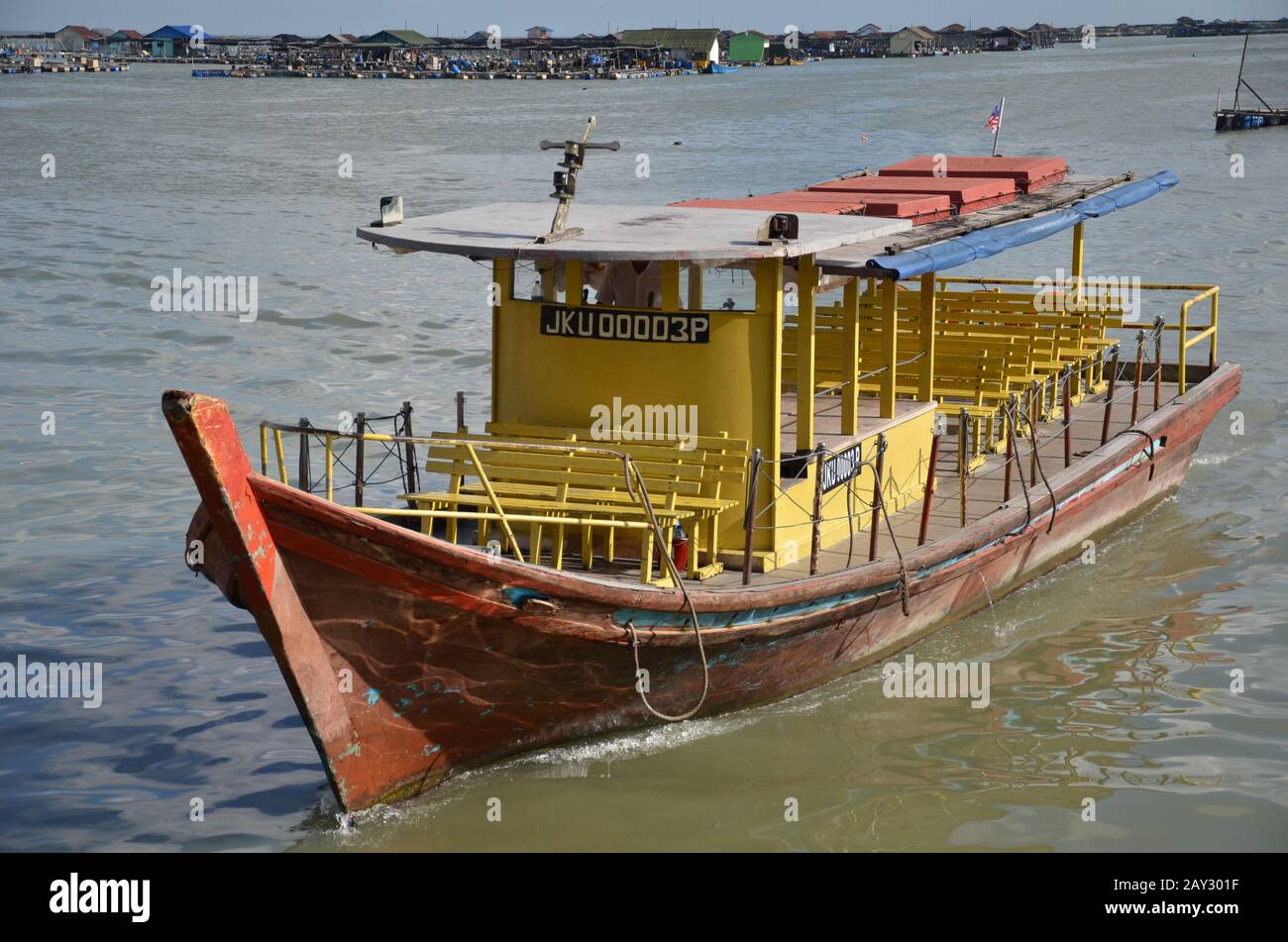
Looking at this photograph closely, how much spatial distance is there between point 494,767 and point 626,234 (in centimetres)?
341

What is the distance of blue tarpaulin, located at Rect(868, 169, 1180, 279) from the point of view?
977cm

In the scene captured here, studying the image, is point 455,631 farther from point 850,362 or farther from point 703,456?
point 850,362

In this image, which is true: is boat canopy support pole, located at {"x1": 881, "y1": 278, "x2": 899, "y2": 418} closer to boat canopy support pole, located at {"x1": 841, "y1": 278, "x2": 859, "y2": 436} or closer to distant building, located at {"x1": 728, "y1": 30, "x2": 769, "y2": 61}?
boat canopy support pole, located at {"x1": 841, "y1": 278, "x2": 859, "y2": 436}

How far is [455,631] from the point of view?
8234mm

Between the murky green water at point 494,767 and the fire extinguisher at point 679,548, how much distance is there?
107 centimetres

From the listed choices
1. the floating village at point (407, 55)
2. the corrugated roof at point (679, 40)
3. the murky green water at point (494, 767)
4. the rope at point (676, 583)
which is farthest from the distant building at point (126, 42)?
the rope at point (676, 583)

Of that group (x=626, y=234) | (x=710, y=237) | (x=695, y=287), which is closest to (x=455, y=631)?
(x=626, y=234)

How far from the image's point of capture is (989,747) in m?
9.93

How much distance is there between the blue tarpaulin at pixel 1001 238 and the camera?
9.77 m

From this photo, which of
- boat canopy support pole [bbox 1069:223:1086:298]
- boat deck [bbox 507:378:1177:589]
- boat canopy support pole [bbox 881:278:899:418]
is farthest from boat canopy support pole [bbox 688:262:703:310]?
boat canopy support pole [bbox 1069:223:1086:298]

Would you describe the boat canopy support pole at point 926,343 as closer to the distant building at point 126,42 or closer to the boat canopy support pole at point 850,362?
the boat canopy support pole at point 850,362

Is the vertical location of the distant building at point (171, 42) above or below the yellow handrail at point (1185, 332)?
above

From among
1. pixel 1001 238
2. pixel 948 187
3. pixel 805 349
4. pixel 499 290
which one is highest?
pixel 948 187

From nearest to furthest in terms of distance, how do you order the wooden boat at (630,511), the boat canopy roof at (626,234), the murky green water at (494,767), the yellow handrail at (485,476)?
the wooden boat at (630,511) → the yellow handrail at (485,476) → the murky green water at (494,767) → the boat canopy roof at (626,234)
